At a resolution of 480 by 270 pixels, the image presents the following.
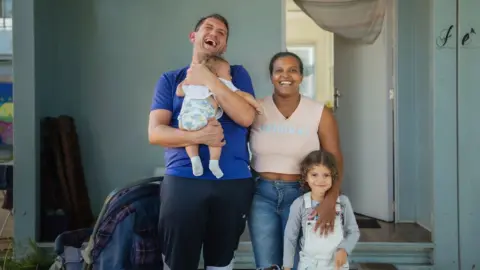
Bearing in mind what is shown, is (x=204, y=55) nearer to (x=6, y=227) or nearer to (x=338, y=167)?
(x=338, y=167)

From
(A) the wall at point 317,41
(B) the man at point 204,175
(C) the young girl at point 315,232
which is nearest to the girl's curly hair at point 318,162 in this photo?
(C) the young girl at point 315,232

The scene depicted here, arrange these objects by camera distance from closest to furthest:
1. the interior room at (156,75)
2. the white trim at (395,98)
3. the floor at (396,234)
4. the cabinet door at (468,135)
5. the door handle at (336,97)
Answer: the cabinet door at (468,135) < the floor at (396,234) < the interior room at (156,75) < the white trim at (395,98) < the door handle at (336,97)

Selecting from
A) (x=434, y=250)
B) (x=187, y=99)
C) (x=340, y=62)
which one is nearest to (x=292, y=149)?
(x=187, y=99)

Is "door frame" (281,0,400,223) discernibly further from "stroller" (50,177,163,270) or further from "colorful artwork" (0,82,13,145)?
"stroller" (50,177,163,270)

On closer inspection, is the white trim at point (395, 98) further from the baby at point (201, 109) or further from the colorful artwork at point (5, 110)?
the colorful artwork at point (5, 110)

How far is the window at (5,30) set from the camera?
11.1 feet

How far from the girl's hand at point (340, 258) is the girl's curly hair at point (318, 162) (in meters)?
0.27

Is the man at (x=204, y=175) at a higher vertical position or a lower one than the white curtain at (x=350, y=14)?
lower

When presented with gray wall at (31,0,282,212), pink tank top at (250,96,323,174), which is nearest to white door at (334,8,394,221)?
gray wall at (31,0,282,212)

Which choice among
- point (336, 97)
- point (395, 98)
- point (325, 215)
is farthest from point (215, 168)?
point (336, 97)

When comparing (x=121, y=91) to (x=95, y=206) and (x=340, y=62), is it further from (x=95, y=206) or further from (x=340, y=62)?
(x=340, y=62)

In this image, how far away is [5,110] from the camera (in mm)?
3389

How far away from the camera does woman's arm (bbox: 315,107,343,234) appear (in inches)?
70.7

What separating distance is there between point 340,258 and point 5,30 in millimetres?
2940
